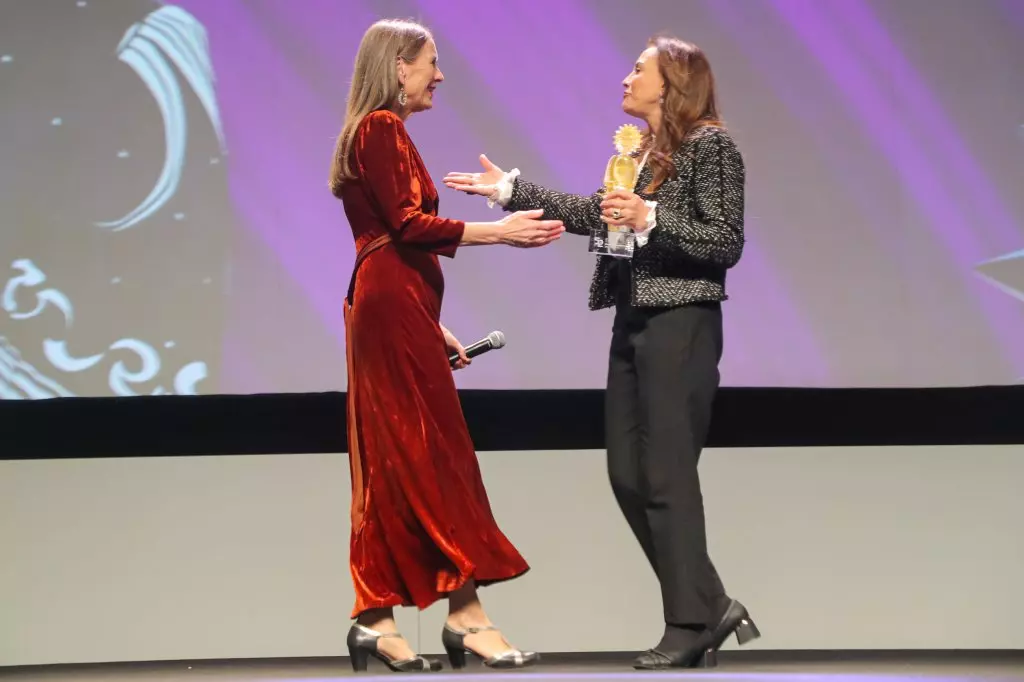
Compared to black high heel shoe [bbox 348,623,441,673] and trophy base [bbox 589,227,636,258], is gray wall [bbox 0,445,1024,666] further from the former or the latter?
trophy base [bbox 589,227,636,258]

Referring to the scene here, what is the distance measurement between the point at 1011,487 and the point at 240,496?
8.06 ft

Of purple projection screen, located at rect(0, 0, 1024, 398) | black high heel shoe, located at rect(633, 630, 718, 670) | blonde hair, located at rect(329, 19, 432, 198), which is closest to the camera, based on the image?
black high heel shoe, located at rect(633, 630, 718, 670)

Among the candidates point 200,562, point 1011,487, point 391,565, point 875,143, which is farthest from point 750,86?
point 200,562

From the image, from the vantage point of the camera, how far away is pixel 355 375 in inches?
95.7

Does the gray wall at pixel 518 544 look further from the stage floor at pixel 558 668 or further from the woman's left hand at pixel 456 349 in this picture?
the woman's left hand at pixel 456 349

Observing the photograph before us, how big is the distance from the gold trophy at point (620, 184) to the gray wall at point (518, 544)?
1316mm

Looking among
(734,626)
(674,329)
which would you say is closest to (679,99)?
(674,329)

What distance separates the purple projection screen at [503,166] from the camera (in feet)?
11.3

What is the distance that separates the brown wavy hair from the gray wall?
1356mm

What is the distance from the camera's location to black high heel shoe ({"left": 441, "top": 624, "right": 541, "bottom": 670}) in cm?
227

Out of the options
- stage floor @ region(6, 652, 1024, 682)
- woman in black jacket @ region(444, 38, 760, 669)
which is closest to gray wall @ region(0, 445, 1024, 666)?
stage floor @ region(6, 652, 1024, 682)

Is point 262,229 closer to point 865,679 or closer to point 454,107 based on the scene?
point 454,107

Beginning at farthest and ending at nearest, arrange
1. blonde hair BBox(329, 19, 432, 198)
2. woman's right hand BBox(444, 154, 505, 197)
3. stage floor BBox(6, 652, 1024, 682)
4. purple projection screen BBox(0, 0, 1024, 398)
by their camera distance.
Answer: purple projection screen BBox(0, 0, 1024, 398) → stage floor BBox(6, 652, 1024, 682) → woman's right hand BBox(444, 154, 505, 197) → blonde hair BBox(329, 19, 432, 198)

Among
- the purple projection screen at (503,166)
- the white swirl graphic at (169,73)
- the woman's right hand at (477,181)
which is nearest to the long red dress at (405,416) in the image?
the woman's right hand at (477,181)
